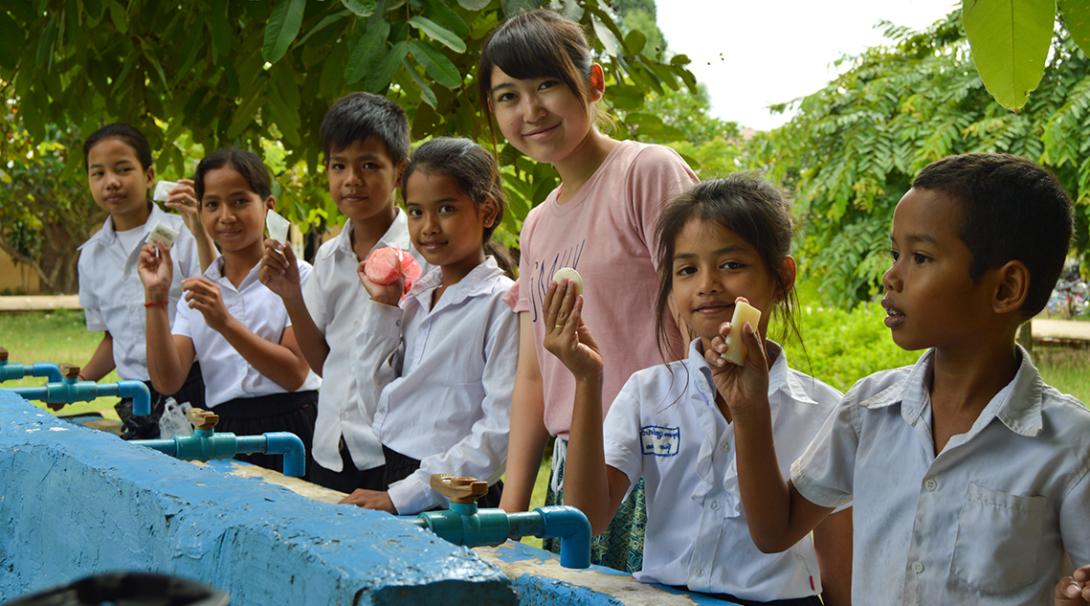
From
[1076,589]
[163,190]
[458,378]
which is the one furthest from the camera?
[163,190]

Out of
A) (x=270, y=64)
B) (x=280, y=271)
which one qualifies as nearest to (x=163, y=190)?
(x=270, y=64)

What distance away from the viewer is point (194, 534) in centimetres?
148

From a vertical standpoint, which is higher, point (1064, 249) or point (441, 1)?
point (441, 1)

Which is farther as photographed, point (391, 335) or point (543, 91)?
point (391, 335)

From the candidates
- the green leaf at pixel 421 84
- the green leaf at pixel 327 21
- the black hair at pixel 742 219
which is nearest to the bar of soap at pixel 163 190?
the green leaf at pixel 327 21

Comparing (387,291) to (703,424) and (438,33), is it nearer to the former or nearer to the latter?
(438,33)

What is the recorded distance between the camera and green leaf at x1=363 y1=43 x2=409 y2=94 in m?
2.78

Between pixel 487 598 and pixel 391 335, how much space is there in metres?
1.69

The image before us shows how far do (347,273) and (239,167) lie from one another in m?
0.63

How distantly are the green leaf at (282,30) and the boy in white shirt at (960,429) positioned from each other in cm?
154

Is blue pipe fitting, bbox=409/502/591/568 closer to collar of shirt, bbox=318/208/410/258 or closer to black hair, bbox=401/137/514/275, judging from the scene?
black hair, bbox=401/137/514/275

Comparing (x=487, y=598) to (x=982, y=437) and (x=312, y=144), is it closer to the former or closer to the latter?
(x=982, y=437)

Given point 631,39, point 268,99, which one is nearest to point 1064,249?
point 631,39

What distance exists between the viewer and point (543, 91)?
2439mm
